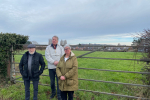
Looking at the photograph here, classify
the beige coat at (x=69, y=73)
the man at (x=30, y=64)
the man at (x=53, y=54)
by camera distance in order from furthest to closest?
the man at (x=53, y=54) → the man at (x=30, y=64) → the beige coat at (x=69, y=73)

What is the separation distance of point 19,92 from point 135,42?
451 centimetres

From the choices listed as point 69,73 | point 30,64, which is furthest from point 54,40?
point 69,73

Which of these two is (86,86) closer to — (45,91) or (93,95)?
(93,95)

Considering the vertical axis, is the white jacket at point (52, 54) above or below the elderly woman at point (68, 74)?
above

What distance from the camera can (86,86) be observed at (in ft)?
13.6

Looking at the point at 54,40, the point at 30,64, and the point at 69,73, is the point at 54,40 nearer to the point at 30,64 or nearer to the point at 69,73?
the point at 30,64

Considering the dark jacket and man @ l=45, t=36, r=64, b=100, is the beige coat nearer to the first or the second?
man @ l=45, t=36, r=64, b=100

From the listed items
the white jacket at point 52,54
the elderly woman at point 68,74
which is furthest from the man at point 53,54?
the elderly woman at point 68,74

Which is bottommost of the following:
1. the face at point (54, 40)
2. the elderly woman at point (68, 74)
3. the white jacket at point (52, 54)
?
the elderly woman at point (68, 74)

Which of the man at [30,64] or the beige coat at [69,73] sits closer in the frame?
the beige coat at [69,73]

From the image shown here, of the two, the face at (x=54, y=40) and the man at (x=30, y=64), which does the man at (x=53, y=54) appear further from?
the man at (x=30, y=64)

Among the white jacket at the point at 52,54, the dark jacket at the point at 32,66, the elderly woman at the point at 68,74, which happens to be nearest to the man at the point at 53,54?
the white jacket at the point at 52,54

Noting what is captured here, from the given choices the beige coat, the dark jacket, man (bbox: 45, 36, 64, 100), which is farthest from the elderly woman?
the dark jacket

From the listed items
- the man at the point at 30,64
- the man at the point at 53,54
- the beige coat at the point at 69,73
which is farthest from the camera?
A: the man at the point at 53,54
